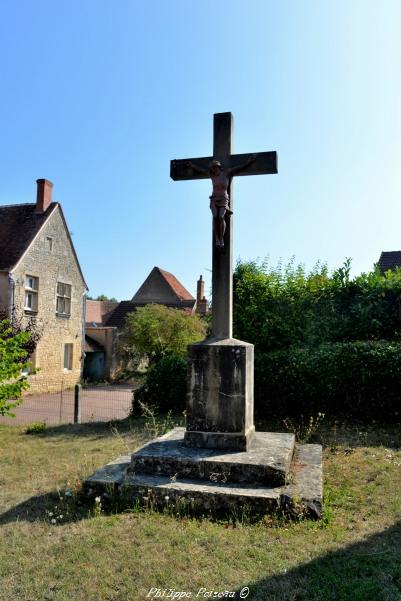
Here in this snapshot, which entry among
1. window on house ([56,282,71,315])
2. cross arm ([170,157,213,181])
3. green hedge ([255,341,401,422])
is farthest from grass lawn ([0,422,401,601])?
window on house ([56,282,71,315])

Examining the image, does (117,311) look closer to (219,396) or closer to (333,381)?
(333,381)

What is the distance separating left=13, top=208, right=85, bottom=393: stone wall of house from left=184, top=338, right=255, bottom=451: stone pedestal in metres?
15.6

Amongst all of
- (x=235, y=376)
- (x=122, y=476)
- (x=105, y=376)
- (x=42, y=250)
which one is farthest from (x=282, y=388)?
(x=105, y=376)

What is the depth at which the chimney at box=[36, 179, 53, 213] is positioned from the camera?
71.5 feet

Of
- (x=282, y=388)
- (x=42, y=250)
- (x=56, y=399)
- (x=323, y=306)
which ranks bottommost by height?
(x=56, y=399)

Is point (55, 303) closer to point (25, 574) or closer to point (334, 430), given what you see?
point (334, 430)

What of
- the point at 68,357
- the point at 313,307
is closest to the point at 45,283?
the point at 68,357

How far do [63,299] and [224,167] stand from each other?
Answer: 1910 centimetres

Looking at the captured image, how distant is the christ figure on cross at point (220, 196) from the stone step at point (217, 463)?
2715mm

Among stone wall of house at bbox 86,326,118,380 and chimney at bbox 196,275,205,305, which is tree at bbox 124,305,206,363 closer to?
stone wall of house at bbox 86,326,118,380

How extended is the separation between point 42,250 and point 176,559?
19776 millimetres

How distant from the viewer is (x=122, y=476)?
5066mm

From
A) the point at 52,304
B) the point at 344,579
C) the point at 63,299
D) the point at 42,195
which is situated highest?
the point at 42,195

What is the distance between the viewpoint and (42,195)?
21.8 m
